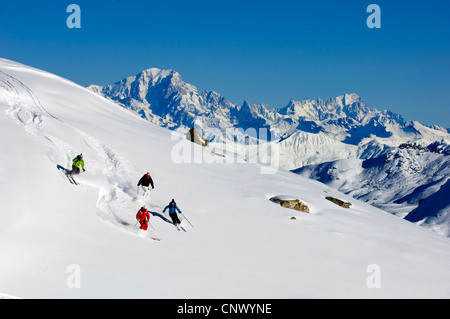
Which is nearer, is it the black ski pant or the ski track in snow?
the ski track in snow

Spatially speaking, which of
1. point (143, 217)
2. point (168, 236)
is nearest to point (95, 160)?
point (143, 217)

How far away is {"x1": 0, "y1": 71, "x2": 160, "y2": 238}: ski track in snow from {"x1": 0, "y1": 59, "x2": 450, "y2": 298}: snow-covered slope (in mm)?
115

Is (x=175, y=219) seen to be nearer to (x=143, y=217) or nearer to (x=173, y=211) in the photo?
(x=173, y=211)

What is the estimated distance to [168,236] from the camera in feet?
61.2

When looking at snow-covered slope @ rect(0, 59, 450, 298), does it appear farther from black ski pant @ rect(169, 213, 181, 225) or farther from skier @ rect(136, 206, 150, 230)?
skier @ rect(136, 206, 150, 230)

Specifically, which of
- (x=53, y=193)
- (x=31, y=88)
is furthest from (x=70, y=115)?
(x=53, y=193)

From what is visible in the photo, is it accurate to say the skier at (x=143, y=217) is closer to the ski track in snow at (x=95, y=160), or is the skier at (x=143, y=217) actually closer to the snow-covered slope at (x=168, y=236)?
the ski track in snow at (x=95, y=160)

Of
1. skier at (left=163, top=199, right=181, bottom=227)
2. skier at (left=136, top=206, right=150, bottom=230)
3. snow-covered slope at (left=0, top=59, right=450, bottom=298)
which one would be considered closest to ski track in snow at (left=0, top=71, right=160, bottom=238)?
snow-covered slope at (left=0, top=59, right=450, bottom=298)

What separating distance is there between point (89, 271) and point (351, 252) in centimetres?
1298

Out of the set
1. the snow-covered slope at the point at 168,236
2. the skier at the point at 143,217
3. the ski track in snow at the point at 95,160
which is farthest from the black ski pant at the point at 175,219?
the skier at the point at 143,217

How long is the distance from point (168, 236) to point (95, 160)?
10.3m

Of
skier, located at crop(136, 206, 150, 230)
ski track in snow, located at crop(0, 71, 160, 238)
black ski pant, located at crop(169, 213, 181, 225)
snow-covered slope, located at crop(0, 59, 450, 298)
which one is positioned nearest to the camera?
snow-covered slope, located at crop(0, 59, 450, 298)

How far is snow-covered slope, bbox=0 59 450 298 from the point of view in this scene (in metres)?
14.3

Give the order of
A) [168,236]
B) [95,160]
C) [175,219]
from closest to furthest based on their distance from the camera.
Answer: [168,236], [175,219], [95,160]
